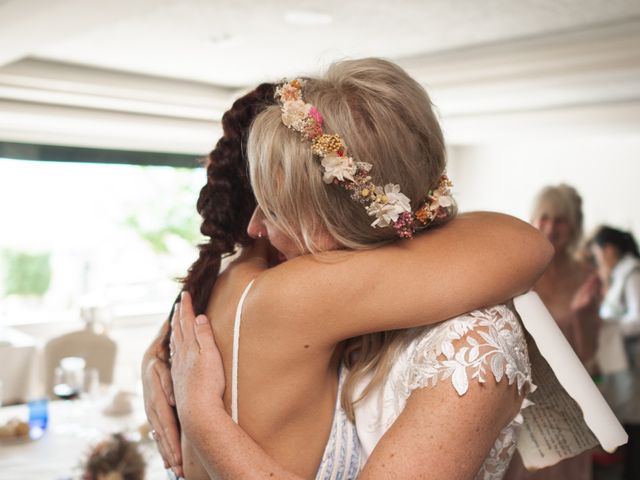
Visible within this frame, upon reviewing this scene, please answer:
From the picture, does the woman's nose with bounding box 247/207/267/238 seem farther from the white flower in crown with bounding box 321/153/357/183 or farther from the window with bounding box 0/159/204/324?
the window with bounding box 0/159/204/324

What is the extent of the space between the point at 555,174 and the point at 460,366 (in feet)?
25.9

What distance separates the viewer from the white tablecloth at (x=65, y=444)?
2.75m

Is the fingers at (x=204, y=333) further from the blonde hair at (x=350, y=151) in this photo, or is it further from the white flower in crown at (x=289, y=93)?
the white flower in crown at (x=289, y=93)

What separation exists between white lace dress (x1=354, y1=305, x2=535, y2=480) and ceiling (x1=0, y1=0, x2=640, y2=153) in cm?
171

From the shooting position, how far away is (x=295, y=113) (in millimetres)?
1190

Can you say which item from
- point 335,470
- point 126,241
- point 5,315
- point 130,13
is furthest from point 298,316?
point 126,241

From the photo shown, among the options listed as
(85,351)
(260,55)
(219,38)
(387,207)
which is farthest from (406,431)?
(85,351)

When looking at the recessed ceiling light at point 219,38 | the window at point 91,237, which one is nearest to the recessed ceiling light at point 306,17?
the recessed ceiling light at point 219,38

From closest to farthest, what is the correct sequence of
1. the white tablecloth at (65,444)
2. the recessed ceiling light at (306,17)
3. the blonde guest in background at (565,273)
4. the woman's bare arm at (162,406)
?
the woman's bare arm at (162,406) < the white tablecloth at (65,444) < the recessed ceiling light at (306,17) < the blonde guest in background at (565,273)

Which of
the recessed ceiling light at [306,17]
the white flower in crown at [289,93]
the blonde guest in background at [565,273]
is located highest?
the recessed ceiling light at [306,17]

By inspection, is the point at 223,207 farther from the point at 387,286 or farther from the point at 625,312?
the point at 625,312

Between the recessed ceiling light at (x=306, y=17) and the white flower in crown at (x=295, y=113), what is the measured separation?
2.43 meters

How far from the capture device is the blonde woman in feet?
3.79

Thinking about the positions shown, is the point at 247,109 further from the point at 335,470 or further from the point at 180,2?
the point at 180,2
